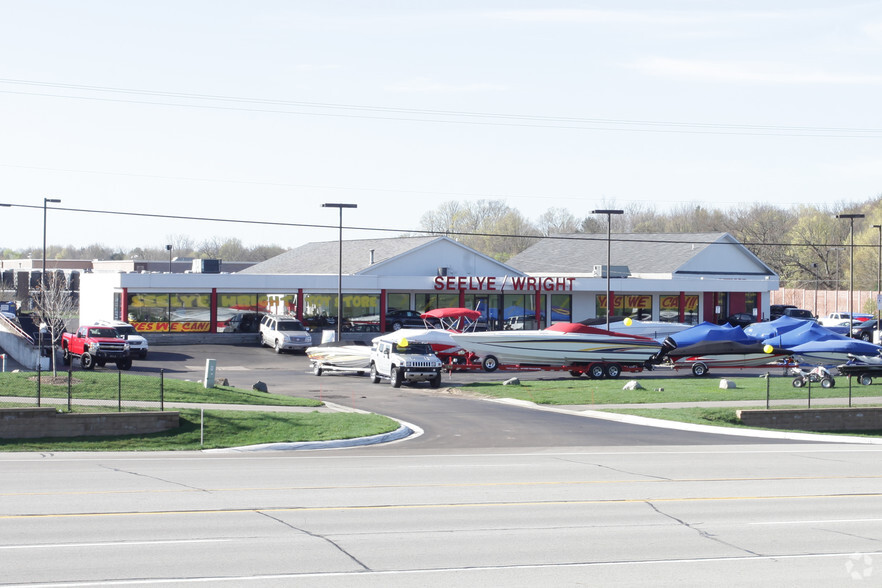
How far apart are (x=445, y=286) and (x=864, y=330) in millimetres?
30785

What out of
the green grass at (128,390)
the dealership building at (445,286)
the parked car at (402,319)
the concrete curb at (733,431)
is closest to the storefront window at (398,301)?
→ the dealership building at (445,286)

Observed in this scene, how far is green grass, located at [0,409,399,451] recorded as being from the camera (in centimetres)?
2275

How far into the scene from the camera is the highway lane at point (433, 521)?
1082 centimetres

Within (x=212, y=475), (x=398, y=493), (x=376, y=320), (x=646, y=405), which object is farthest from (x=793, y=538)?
(x=376, y=320)

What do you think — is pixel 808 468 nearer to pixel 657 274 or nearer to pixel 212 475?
pixel 212 475

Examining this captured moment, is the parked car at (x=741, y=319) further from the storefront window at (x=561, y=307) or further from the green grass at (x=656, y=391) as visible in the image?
the green grass at (x=656, y=391)

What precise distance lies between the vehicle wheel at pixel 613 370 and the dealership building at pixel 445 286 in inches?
473

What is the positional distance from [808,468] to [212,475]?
12.4 m

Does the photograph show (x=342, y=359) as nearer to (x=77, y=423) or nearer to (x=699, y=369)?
(x=699, y=369)

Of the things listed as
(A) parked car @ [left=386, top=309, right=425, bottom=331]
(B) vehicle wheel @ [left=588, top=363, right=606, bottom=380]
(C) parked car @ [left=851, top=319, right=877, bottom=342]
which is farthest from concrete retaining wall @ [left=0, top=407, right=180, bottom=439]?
(C) parked car @ [left=851, top=319, right=877, bottom=342]

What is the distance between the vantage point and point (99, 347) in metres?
43.2

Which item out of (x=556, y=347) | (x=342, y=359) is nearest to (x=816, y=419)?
(x=556, y=347)

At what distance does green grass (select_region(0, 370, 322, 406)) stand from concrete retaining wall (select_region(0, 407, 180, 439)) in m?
2.40

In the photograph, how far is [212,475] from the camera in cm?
1830
